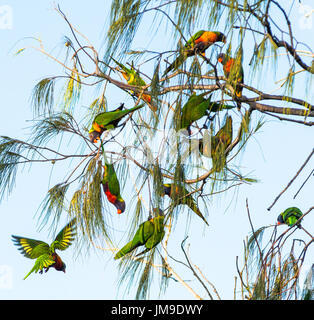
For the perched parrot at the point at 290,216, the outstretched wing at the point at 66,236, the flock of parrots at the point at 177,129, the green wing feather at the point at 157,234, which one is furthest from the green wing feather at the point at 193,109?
the perched parrot at the point at 290,216

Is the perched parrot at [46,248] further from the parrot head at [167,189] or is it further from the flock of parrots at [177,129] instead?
the parrot head at [167,189]

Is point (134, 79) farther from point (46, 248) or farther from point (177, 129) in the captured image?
point (46, 248)

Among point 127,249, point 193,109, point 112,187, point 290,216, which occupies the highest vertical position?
point 290,216

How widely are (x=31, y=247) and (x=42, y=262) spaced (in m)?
0.11

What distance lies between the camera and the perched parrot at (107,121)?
1.39 metres

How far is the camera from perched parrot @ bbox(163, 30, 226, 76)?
123 centimetres

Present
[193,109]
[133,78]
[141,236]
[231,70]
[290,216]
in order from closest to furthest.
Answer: [231,70], [193,109], [141,236], [133,78], [290,216]

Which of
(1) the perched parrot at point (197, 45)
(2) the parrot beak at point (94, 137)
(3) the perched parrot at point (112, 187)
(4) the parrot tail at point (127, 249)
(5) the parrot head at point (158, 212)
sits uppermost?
(1) the perched parrot at point (197, 45)

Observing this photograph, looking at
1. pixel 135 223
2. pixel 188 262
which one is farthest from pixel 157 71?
pixel 188 262

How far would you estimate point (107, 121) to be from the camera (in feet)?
4.58

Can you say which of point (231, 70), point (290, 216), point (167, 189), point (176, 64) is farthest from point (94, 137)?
point (290, 216)

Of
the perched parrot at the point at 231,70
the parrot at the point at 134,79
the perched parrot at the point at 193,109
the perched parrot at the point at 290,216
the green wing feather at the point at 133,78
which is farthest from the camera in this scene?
the perched parrot at the point at 290,216
